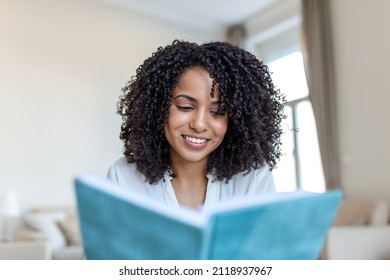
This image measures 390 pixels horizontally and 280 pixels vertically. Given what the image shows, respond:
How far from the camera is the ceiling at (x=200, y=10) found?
1.24 metres

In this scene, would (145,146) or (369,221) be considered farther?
(369,221)

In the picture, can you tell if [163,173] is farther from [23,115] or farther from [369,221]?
[23,115]

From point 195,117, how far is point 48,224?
194cm

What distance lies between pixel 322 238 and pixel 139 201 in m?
0.19

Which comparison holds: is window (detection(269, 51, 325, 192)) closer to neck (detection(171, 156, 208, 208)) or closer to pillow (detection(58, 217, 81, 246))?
neck (detection(171, 156, 208, 208))

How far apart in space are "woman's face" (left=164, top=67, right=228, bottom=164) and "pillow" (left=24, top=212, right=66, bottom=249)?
1.85m

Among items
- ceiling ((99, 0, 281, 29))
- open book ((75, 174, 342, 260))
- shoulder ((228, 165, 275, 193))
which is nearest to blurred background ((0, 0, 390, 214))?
ceiling ((99, 0, 281, 29))

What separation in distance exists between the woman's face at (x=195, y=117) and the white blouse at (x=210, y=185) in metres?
0.08

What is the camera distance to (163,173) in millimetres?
718

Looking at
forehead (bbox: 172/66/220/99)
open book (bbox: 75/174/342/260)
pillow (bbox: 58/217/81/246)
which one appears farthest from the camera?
pillow (bbox: 58/217/81/246)

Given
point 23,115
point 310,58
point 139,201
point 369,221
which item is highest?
point 310,58

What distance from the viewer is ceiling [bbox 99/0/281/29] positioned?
124 centimetres

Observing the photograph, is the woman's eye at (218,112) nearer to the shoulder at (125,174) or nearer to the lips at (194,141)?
the lips at (194,141)
